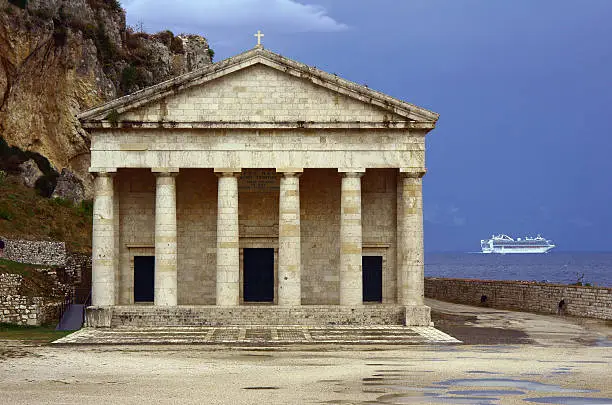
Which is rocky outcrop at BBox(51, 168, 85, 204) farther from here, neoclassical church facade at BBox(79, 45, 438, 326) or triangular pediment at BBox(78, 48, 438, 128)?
triangular pediment at BBox(78, 48, 438, 128)

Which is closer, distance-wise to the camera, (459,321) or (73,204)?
(459,321)

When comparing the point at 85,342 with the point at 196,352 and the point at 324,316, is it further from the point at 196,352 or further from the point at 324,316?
the point at 324,316

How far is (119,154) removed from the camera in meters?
34.8

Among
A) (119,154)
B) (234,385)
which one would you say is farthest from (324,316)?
(234,385)

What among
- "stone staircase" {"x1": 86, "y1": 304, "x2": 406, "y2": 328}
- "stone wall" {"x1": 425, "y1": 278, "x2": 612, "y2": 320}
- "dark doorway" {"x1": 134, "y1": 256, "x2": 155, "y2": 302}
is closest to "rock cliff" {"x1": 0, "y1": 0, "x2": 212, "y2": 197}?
"dark doorway" {"x1": 134, "y1": 256, "x2": 155, "y2": 302}

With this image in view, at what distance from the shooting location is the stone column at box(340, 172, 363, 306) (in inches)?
1375

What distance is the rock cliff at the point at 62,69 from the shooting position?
5444 cm

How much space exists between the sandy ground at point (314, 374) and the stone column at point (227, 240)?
6.99 metres

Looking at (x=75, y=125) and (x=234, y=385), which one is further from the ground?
(x=75, y=125)

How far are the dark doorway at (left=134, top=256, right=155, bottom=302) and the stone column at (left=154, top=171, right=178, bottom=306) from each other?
8.95 ft

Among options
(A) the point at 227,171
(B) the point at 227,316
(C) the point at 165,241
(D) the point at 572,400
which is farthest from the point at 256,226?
(D) the point at 572,400

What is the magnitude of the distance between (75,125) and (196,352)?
36501 millimetres

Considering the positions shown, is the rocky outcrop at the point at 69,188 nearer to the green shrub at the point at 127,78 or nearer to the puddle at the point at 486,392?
the green shrub at the point at 127,78

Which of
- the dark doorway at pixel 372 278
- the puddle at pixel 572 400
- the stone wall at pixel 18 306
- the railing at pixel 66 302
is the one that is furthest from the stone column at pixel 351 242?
the puddle at pixel 572 400
